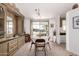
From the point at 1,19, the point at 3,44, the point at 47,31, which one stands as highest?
the point at 1,19

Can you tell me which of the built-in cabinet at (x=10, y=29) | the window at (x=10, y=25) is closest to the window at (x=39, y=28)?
the built-in cabinet at (x=10, y=29)

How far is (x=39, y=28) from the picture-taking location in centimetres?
329

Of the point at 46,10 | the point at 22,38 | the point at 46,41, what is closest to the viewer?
the point at 46,10

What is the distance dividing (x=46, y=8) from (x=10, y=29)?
174 centimetres

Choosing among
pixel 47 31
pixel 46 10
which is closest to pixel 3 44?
pixel 47 31

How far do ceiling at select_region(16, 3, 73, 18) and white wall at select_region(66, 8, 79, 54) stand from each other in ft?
1.28

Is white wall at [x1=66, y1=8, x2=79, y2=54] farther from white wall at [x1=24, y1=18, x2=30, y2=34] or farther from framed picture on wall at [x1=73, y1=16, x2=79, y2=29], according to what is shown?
white wall at [x1=24, y1=18, x2=30, y2=34]

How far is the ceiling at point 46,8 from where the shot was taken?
9.89ft

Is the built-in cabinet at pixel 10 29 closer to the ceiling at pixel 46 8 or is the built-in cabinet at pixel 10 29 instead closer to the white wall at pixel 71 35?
the ceiling at pixel 46 8

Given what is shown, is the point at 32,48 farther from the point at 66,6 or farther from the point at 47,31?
the point at 66,6

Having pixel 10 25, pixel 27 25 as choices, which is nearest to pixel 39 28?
pixel 27 25

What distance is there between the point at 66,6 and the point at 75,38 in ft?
3.83

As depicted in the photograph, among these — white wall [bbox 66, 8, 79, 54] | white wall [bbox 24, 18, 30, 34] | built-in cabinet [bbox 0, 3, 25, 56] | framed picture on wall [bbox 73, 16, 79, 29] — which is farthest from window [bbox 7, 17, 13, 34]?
framed picture on wall [bbox 73, 16, 79, 29]

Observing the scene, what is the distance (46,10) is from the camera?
10.8 feet
